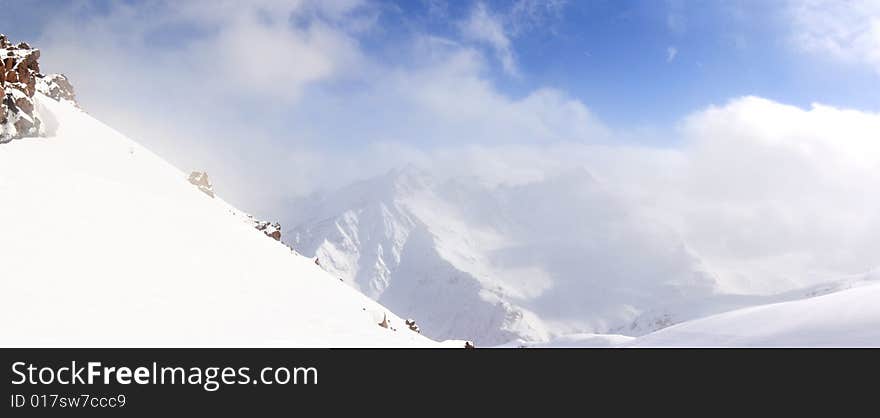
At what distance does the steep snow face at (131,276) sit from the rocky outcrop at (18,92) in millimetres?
1233

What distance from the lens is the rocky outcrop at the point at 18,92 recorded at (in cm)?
3278

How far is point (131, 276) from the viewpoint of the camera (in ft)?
66.8

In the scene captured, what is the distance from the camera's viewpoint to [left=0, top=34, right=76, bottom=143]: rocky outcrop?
3278cm

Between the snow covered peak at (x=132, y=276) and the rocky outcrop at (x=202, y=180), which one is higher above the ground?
the rocky outcrop at (x=202, y=180)

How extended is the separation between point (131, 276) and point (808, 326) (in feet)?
93.1

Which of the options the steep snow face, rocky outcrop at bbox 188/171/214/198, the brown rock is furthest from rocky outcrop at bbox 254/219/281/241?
the steep snow face

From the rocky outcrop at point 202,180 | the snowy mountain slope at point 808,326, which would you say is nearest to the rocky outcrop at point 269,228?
the rocky outcrop at point 202,180

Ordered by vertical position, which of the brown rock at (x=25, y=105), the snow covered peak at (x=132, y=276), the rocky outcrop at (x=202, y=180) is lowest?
the snow covered peak at (x=132, y=276)

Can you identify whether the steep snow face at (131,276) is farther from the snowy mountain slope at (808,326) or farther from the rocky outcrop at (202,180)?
the rocky outcrop at (202,180)
